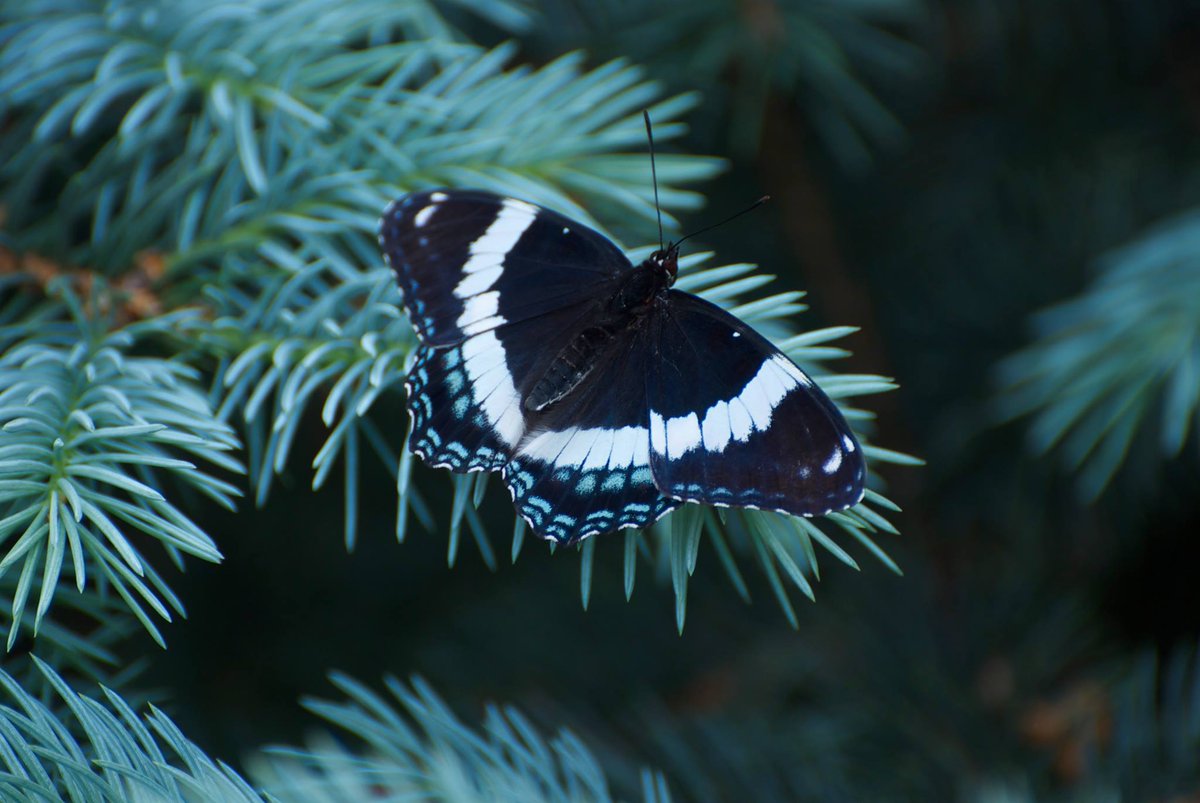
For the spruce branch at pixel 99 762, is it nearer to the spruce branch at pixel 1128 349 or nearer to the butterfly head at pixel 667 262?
the butterfly head at pixel 667 262

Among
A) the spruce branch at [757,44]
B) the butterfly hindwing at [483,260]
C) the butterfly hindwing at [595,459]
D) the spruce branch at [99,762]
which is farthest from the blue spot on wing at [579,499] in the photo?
the spruce branch at [757,44]

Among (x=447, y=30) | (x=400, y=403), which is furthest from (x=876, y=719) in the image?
(x=447, y=30)

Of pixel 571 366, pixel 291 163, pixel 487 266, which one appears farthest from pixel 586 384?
pixel 291 163

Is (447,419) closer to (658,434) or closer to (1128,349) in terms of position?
(658,434)

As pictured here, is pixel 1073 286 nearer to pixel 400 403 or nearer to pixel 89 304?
pixel 400 403

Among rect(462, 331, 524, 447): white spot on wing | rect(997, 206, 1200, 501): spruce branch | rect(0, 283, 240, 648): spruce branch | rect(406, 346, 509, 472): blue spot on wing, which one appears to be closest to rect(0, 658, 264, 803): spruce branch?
rect(0, 283, 240, 648): spruce branch

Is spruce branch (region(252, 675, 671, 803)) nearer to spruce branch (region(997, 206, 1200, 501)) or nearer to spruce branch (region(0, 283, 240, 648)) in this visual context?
spruce branch (region(0, 283, 240, 648))

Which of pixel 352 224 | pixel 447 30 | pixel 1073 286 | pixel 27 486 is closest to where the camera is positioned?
pixel 27 486
